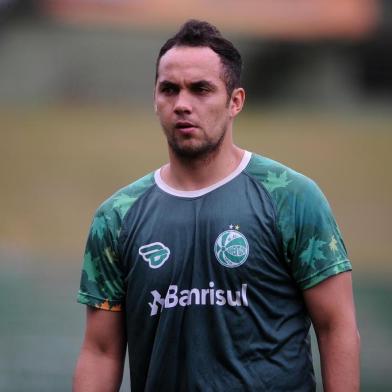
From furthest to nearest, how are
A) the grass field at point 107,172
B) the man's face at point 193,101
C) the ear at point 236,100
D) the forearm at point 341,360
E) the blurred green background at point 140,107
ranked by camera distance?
the blurred green background at point 140,107 < the grass field at point 107,172 < the ear at point 236,100 < the man's face at point 193,101 < the forearm at point 341,360

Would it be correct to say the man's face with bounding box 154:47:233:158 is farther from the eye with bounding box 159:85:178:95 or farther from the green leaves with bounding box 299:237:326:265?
the green leaves with bounding box 299:237:326:265

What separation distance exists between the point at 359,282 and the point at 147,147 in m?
4.98

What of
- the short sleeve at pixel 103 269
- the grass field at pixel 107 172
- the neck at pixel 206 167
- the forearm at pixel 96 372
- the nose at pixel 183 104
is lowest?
the forearm at pixel 96 372

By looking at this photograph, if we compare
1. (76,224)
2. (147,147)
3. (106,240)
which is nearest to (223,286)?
(106,240)

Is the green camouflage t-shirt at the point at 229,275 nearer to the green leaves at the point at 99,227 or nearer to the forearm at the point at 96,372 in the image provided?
the green leaves at the point at 99,227

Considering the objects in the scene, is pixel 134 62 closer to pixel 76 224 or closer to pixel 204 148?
pixel 76 224

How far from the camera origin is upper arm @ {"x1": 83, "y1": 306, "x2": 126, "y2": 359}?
3.80 m

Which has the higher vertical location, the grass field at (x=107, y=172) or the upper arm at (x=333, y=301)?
the grass field at (x=107, y=172)

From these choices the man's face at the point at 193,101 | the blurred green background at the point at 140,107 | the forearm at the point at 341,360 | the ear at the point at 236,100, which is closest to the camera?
the forearm at the point at 341,360

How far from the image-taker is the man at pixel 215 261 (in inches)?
139

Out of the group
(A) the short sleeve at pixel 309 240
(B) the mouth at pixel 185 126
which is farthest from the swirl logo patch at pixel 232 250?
(B) the mouth at pixel 185 126

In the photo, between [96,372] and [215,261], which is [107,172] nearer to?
[96,372]

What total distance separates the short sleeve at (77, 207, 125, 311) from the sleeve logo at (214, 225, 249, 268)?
366 mm

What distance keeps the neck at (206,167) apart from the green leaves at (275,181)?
0.14 m
